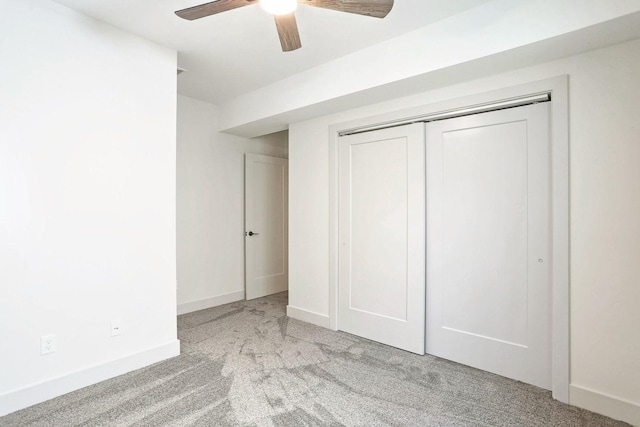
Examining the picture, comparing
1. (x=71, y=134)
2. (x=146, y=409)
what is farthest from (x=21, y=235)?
(x=146, y=409)

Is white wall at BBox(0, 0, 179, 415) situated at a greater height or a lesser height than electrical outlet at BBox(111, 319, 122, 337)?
greater

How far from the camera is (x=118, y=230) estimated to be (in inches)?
97.7

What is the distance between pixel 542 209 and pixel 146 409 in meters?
2.84

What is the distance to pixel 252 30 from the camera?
8.18 feet

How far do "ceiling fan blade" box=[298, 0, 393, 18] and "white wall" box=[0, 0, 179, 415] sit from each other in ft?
5.38

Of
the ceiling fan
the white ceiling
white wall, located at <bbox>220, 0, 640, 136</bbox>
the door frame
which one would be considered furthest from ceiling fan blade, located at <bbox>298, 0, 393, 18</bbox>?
the door frame

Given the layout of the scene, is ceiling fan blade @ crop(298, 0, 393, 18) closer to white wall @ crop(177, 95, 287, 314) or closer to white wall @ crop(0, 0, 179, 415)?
white wall @ crop(0, 0, 179, 415)

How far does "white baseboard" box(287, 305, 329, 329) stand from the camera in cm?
355

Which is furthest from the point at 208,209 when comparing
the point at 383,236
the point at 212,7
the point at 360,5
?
the point at 360,5

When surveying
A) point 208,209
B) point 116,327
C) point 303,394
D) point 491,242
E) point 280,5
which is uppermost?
point 280,5

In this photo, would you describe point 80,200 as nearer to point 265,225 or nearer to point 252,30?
point 252,30

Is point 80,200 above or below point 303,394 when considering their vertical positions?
above

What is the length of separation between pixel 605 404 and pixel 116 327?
3.22 metres

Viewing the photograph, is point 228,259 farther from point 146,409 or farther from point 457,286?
point 457,286
